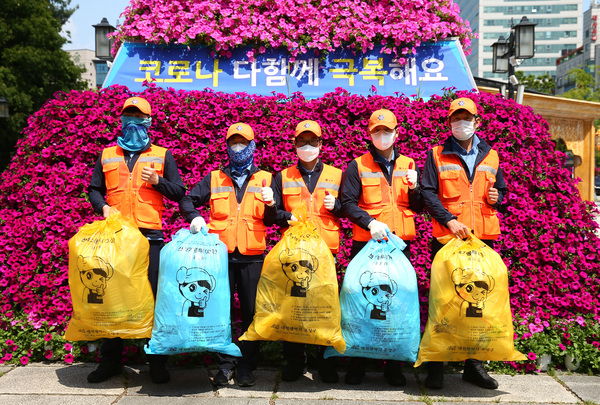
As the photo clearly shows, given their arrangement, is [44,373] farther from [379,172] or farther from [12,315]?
[379,172]

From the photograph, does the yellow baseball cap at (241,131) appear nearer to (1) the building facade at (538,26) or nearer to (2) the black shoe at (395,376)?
(2) the black shoe at (395,376)

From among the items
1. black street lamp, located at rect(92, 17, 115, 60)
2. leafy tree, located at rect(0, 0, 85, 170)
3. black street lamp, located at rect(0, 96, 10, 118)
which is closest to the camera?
black street lamp, located at rect(92, 17, 115, 60)

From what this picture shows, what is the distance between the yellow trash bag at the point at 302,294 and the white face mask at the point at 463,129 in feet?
4.37

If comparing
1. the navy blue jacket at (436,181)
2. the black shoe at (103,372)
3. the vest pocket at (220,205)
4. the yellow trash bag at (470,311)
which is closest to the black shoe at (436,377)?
the yellow trash bag at (470,311)

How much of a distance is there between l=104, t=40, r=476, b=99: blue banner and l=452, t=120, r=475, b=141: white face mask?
2.37 metres

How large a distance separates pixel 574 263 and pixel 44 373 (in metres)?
4.61

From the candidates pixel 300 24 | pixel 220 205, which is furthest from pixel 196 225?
pixel 300 24

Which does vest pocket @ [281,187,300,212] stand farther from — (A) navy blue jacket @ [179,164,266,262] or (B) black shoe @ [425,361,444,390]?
(B) black shoe @ [425,361,444,390]

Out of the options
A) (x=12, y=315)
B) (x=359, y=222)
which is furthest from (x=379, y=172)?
(x=12, y=315)

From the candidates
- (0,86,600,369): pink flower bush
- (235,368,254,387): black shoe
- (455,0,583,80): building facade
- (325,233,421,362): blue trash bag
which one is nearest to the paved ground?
(235,368,254,387): black shoe

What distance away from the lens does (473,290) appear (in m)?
3.37

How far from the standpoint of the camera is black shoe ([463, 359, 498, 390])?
12.3 ft

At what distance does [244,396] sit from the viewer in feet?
11.8

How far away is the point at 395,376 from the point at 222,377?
1.29 meters
